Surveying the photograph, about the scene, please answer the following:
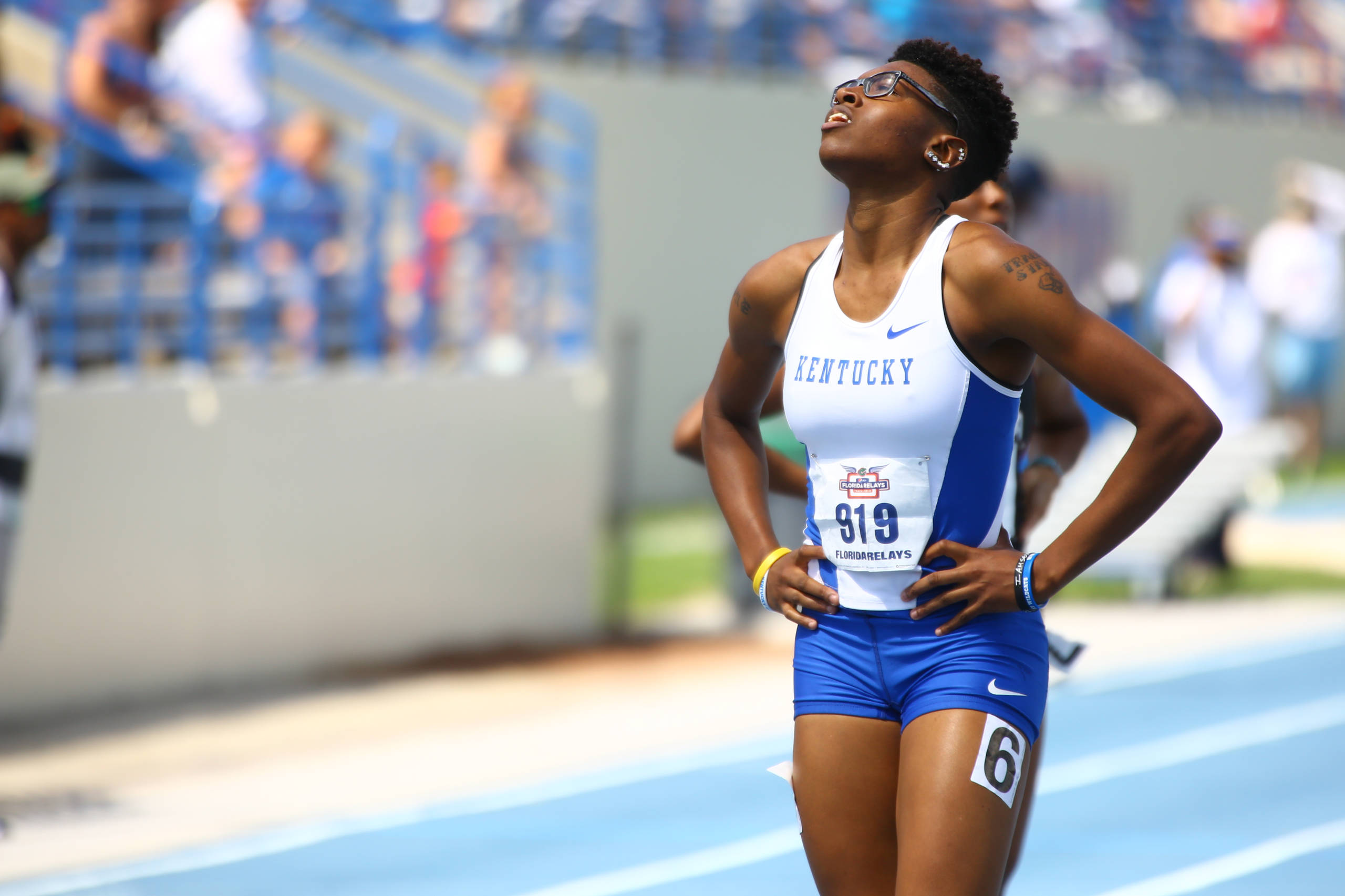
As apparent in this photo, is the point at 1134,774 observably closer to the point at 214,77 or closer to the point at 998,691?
the point at 998,691

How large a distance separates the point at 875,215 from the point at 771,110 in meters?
14.0

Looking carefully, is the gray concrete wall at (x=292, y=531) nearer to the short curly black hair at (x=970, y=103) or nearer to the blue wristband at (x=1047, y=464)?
the blue wristband at (x=1047, y=464)

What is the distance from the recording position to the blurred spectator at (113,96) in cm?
941

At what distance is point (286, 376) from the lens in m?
9.52

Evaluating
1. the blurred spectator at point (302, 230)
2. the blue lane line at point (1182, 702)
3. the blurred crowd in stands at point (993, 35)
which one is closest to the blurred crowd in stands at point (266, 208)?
the blurred spectator at point (302, 230)

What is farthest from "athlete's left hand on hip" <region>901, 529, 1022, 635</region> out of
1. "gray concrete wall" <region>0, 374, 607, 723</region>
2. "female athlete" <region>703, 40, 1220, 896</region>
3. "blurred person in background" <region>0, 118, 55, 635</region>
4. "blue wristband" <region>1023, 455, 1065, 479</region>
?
"gray concrete wall" <region>0, 374, 607, 723</region>

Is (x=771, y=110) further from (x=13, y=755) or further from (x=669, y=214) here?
(x=13, y=755)

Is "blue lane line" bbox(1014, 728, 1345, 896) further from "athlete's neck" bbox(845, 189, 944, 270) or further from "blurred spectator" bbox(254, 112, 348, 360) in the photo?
"blurred spectator" bbox(254, 112, 348, 360)

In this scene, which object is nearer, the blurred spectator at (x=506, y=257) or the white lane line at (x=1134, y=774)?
the white lane line at (x=1134, y=774)

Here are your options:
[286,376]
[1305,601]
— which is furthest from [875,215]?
[1305,601]

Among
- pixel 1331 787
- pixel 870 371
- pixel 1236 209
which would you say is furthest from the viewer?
pixel 1236 209

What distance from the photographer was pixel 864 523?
3418mm

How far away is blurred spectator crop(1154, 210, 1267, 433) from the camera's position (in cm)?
1434

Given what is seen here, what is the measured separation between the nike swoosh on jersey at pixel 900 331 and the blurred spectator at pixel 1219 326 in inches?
442
